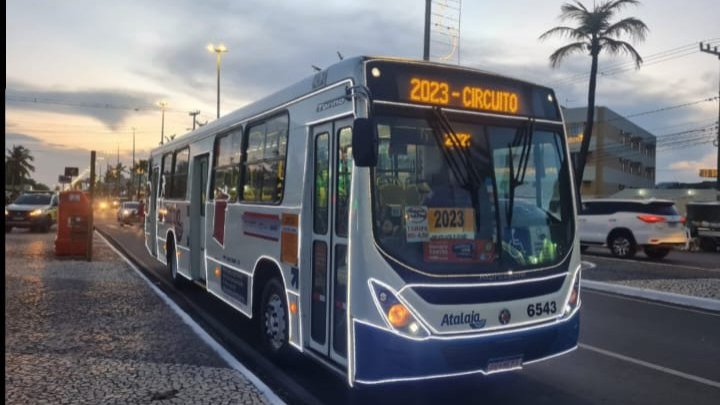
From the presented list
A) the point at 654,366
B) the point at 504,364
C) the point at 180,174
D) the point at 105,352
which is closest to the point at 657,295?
the point at 654,366

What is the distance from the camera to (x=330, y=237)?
214 inches

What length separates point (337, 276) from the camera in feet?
17.5

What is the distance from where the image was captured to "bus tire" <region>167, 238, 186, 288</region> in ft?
38.0

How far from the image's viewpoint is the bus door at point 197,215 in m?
Answer: 9.95

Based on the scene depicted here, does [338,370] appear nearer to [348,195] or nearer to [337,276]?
[337,276]

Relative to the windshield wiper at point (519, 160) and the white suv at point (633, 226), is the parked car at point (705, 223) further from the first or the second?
the windshield wiper at point (519, 160)

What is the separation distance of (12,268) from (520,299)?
12.5 meters

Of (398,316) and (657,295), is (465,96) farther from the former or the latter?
(657,295)

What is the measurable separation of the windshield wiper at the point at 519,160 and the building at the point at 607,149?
58027mm

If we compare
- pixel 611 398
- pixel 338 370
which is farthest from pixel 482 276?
pixel 611 398

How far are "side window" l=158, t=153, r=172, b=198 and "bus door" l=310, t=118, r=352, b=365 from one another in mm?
7357

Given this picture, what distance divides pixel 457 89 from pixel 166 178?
28.9ft

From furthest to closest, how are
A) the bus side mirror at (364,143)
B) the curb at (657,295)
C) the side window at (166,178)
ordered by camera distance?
the side window at (166,178), the curb at (657,295), the bus side mirror at (364,143)

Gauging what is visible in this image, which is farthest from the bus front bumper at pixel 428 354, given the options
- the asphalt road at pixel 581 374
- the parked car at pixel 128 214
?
the parked car at pixel 128 214
